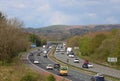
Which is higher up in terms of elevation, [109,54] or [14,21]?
[14,21]

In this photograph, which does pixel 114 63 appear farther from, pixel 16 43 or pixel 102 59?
pixel 16 43

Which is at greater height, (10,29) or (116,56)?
(10,29)

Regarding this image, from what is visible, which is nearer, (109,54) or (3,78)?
(3,78)

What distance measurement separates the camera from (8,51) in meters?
76.9

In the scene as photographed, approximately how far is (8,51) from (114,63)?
35.8 meters

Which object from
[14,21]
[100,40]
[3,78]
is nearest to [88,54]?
[100,40]

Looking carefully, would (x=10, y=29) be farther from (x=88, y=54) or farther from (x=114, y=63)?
(x=88, y=54)

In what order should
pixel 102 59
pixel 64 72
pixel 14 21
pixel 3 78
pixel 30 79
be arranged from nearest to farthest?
pixel 30 79
pixel 3 78
pixel 64 72
pixel 14 21
pixel 102 59

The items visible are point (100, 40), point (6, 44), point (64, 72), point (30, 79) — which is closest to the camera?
point (30, 79)

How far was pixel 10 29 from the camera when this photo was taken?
77375mm

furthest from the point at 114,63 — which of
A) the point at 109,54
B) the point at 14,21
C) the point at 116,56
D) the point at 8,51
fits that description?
the point at 8,51

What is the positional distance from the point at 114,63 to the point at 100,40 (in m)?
31.5

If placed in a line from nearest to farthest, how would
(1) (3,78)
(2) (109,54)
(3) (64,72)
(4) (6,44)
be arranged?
1. (1) (3,78)
2. (3) (64,72)
3. (4) (6,44)
4. (2) (109,54)

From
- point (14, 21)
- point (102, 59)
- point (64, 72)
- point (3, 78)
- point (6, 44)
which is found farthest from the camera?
point (102, 59)
